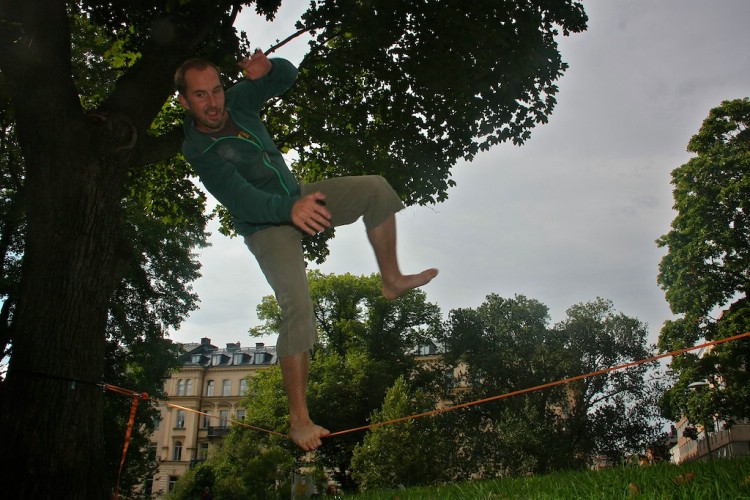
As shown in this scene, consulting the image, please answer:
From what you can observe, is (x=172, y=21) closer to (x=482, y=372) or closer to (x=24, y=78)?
(x=24, y=78)

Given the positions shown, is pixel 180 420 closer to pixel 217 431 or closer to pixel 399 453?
pixel 217 431

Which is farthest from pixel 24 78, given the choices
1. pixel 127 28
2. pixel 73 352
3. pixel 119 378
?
pixel 119 378

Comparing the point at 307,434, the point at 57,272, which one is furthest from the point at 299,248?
the point at 57,272

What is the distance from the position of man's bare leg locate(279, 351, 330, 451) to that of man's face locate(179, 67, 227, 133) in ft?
5.75

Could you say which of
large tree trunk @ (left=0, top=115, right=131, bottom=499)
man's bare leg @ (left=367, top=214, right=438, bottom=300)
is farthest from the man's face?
large tree trunk @ (left=0, top=115, right=131, bottom=499)

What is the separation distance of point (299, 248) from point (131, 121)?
14.4 ft

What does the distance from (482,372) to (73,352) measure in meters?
39.4

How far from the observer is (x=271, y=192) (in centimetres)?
407

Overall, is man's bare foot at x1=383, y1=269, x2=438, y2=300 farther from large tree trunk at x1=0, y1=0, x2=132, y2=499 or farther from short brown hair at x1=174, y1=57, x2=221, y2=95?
large tree trunk at x1=0, y1=0, x2=132, y2=499

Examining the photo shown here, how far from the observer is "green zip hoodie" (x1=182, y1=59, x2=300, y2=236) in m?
3.80

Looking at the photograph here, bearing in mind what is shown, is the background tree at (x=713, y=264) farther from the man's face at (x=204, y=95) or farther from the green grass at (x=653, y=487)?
the man's face at (x=204, y=95)

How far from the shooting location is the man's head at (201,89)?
387 centimetres

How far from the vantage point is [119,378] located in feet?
78.3

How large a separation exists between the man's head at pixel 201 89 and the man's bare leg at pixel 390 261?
4.60ft
